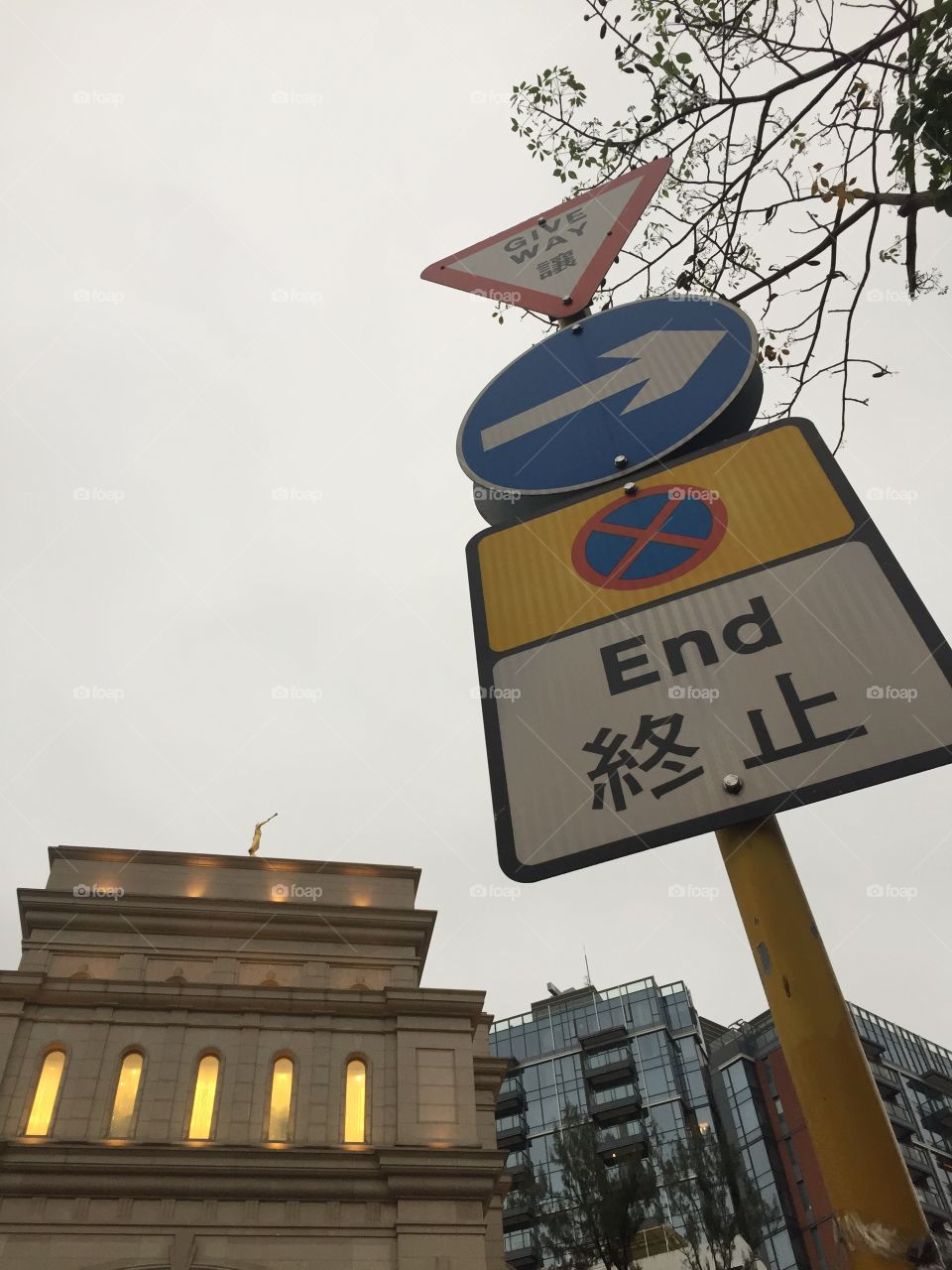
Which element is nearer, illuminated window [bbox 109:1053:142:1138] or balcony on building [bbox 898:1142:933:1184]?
illuminated window [bbox 109:1053:142:1138]

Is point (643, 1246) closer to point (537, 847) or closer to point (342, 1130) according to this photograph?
point (342, 1130)

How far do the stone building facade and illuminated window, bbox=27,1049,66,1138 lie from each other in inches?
1.8

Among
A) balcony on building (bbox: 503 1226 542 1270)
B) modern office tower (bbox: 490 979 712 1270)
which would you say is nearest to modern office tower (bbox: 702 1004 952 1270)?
modern office tower (bbox: 490 979 712 1270)

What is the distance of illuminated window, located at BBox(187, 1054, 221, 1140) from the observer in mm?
20969

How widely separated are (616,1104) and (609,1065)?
2.16m

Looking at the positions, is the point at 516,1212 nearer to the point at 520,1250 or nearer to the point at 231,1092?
the point at 520,1250

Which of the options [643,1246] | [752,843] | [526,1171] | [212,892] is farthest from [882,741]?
[526,1171]

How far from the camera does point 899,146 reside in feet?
13.0

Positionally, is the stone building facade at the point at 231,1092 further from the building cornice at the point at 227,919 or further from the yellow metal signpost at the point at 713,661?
the yellow metal signpost at the point at 713,661

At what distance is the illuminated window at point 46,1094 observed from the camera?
2042 cm

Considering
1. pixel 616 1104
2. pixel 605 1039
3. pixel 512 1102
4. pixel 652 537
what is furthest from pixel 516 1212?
pixel 652 537

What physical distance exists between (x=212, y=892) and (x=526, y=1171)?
109 feet

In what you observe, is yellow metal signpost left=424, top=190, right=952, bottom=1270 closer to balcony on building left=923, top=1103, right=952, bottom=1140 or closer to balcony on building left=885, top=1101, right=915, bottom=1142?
balcony on building left=885, top=1101, right=915, bottom=1142

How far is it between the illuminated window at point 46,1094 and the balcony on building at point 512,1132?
38373mm
